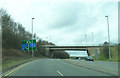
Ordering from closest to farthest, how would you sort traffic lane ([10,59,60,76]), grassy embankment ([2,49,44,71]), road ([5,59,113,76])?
road ([5,59,113,76]) < traffic lane ([10,59,60,76]) < grassy embankment ([2,49,44,71])

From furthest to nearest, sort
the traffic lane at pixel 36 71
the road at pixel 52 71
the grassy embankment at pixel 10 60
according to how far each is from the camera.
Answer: the grassy embankment at pixel 10 60 → the traffic lane at pixel 36 71 → the road at pixel 52 71

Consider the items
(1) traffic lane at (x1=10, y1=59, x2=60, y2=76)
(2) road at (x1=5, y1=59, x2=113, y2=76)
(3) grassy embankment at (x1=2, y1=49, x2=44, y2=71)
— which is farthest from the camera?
(3) grassy embankment at (x1=2, y1=49, x2=44, y2=71)

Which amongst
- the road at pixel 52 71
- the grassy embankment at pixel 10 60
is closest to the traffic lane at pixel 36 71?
the road at pixel 52 71

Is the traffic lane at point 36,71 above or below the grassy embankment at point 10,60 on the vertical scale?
above

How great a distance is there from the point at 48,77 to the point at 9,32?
3849cm

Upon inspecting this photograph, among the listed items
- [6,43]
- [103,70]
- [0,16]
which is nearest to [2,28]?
[0,16]

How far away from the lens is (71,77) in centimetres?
1211

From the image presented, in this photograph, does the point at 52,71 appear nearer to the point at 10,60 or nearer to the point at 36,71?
the point at 36,71

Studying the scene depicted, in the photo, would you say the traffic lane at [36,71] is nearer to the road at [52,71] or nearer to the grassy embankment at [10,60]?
the road at [52,71]

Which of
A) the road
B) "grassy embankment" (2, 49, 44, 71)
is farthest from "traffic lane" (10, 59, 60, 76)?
"grassy embankment" (2, 49, 44, 71)

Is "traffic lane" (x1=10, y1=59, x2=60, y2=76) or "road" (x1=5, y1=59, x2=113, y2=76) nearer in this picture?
"road" (x1=5, y1=59, x2=113, y2=76)

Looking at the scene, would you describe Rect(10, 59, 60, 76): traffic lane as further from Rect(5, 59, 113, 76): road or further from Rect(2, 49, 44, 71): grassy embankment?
Rect(2, 49, 44, 71): grassy embankment

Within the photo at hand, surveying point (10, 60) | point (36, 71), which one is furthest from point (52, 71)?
point (10, 60)

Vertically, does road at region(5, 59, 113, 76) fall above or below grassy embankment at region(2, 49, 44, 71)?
above
